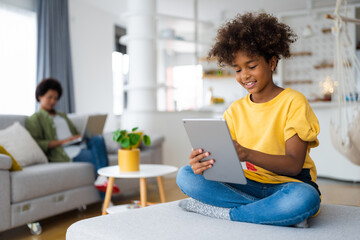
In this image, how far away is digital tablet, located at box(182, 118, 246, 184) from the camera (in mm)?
1036

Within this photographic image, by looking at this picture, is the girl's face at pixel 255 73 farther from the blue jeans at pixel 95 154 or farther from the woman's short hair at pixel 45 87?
the woman's short hair at pixel 45 87

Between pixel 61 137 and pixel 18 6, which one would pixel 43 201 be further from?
pixel 18 6

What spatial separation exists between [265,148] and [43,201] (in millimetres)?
1675

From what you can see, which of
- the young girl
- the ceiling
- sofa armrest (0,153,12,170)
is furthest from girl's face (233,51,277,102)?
the ceiling

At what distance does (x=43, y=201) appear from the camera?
2.40 m

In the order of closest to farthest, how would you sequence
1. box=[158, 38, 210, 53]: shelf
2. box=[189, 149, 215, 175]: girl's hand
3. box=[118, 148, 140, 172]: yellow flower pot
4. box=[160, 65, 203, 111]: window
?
1. box=[189, 149, 215, 175]: girl's hand
2. box=[118, 148, 140, 172]: yellow flower pot
3. box=[158, 38, 210, 53]: shelf
4. box=[160, 65, 203, 111]: window

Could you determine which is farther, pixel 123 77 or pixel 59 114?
pixel 123 77

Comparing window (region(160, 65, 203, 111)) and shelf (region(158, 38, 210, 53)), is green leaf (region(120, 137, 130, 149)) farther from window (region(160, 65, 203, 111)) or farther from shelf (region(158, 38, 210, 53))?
window (region(160, 65, 203, 111))

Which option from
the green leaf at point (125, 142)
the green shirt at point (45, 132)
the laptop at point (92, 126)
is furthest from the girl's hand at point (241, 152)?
the laptop at point (92, 126)

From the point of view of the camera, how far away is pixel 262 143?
4.14ft

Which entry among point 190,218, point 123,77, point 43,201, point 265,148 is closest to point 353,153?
point 265,148

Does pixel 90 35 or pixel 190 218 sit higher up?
pixel 90 35

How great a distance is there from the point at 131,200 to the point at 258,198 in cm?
205

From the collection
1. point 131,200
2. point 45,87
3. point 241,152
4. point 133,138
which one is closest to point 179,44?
point 45,87
